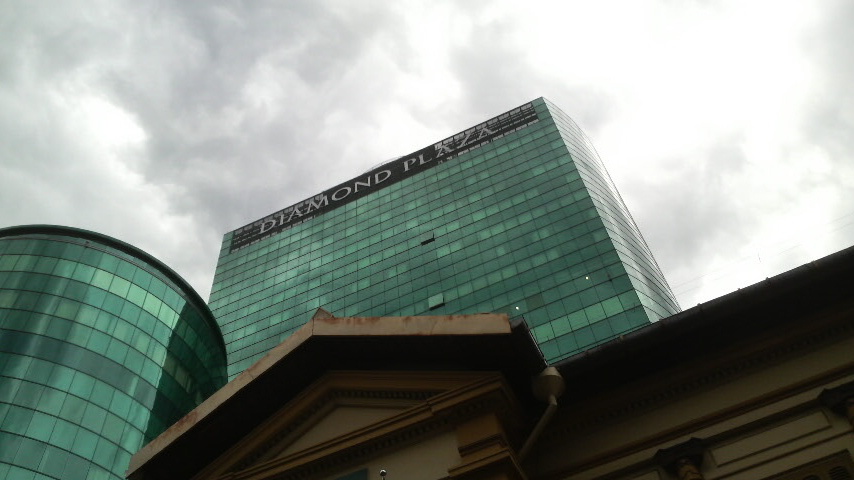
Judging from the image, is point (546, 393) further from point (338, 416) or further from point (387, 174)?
point (387, 174)

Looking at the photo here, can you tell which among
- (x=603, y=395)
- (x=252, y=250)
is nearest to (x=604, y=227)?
(x=252, y=250)

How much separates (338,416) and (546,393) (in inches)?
183

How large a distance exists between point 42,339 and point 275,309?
40687mm

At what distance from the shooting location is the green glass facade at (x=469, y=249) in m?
64.7

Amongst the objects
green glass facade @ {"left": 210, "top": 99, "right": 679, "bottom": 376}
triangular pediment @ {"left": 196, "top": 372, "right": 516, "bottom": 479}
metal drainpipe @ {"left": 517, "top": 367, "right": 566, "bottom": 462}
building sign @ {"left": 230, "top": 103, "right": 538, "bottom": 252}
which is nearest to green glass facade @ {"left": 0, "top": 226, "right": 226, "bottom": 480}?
green glass facade @ {"left": 210, "top": 99, "right": 679, "bottom": 376}

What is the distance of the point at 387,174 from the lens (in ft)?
303

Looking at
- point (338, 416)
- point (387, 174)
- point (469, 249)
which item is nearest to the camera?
point (338, 416)

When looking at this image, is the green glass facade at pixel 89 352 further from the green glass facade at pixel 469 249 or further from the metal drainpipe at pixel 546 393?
the metal drainpipe at pixel 546 393

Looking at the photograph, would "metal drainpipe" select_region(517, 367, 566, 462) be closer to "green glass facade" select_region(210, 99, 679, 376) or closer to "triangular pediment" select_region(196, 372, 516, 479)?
"triangular pediment" select_region(196, 372, 516, 479)

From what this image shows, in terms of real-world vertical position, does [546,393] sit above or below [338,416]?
below

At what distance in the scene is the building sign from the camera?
87625mm

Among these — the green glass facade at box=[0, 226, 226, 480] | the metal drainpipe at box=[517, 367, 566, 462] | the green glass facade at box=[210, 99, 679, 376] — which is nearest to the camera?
the metal drainpipe at box=[517, 367, 566, 462]

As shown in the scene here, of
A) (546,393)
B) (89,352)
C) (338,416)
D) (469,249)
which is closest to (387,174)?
(469,249)

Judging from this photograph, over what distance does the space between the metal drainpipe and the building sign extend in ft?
246
